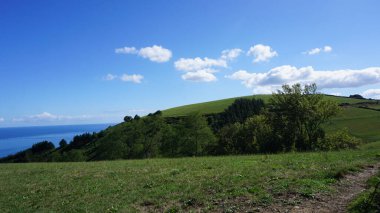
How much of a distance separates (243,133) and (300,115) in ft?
76.3

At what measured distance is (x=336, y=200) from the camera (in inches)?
505

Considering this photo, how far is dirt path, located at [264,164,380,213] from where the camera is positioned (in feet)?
38.9

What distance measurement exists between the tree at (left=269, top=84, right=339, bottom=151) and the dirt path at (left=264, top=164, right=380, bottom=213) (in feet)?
151

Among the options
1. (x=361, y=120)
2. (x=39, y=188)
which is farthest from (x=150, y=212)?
(x=361, y=120)

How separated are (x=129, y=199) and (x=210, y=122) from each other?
133 m

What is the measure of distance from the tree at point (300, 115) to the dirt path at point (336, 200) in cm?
4593

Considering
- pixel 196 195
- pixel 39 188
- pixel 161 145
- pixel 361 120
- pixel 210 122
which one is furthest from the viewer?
pixel 210 122

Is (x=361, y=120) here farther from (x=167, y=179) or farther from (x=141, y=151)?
(x=167, y=179)

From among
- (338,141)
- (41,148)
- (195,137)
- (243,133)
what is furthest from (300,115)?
(41,148)

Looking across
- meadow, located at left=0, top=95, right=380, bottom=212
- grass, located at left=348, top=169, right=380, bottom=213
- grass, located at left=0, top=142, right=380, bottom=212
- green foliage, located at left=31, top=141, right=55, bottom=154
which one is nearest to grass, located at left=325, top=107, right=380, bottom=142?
grass, located at left=0, top=142, right=380, bottom=212

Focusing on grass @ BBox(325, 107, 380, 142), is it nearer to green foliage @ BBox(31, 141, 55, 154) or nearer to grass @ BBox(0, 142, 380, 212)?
grass @ BBox(0, 142, 380, 212)

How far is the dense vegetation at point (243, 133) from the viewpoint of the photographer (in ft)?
201

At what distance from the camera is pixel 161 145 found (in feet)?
312

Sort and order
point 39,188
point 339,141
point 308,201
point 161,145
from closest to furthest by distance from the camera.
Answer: point 308,201, point 39,188, point 339,141, point 161,145
